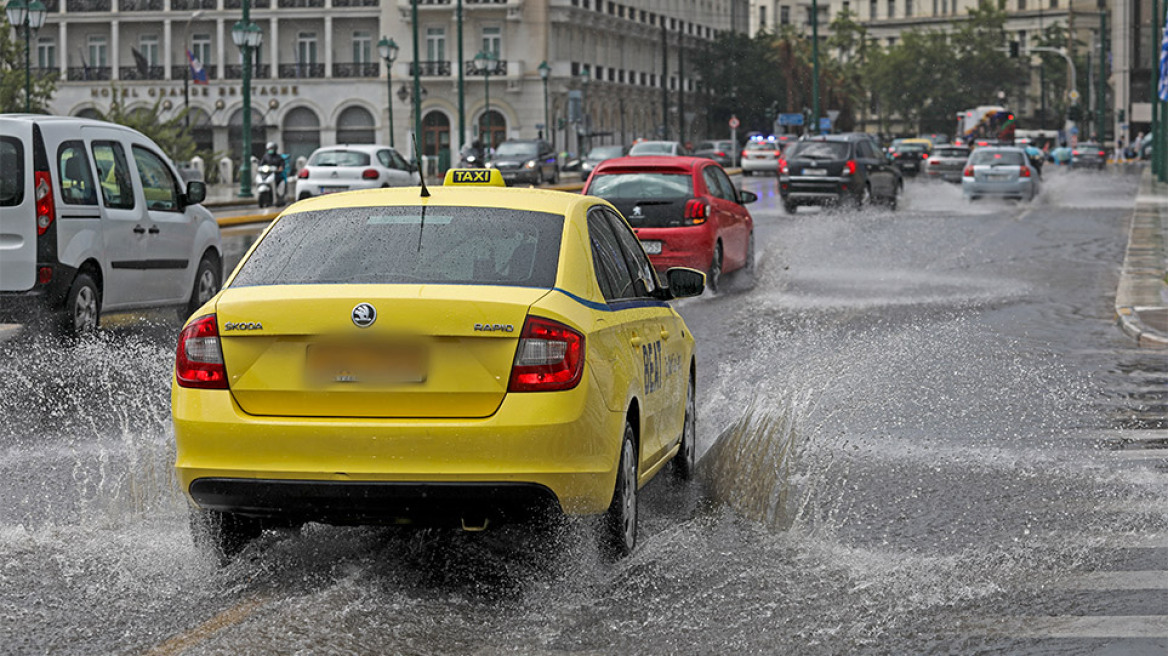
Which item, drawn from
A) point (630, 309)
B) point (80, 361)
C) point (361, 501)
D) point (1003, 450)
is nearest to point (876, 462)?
point (1003, 450)

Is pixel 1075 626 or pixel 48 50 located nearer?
pixel 1075 626

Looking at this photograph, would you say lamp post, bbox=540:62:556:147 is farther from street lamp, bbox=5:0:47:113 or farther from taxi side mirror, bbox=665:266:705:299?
taxi side mirror, bbox=665:266:705:299

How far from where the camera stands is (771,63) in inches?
4648

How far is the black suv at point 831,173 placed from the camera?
125ft

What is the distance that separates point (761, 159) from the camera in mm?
74062

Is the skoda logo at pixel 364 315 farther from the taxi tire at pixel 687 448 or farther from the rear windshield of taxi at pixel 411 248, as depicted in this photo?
the taxi tire at pixel 687 448

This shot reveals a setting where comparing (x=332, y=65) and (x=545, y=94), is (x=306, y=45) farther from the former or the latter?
(x=545, y=94)

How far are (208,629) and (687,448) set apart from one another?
131 inches

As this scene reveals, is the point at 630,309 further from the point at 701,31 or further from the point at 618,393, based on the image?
the point at 701,31

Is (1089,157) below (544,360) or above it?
above

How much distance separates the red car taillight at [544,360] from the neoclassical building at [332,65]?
82.3 metres

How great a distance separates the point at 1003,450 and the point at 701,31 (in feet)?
367

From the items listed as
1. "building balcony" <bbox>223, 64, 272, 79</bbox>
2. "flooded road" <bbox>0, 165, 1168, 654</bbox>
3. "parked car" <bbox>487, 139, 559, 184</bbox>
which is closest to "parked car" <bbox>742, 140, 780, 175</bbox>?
"parked car" <bbox>487, 139, 559, 184</bbox>

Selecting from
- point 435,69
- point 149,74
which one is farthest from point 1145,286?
point 149,74
